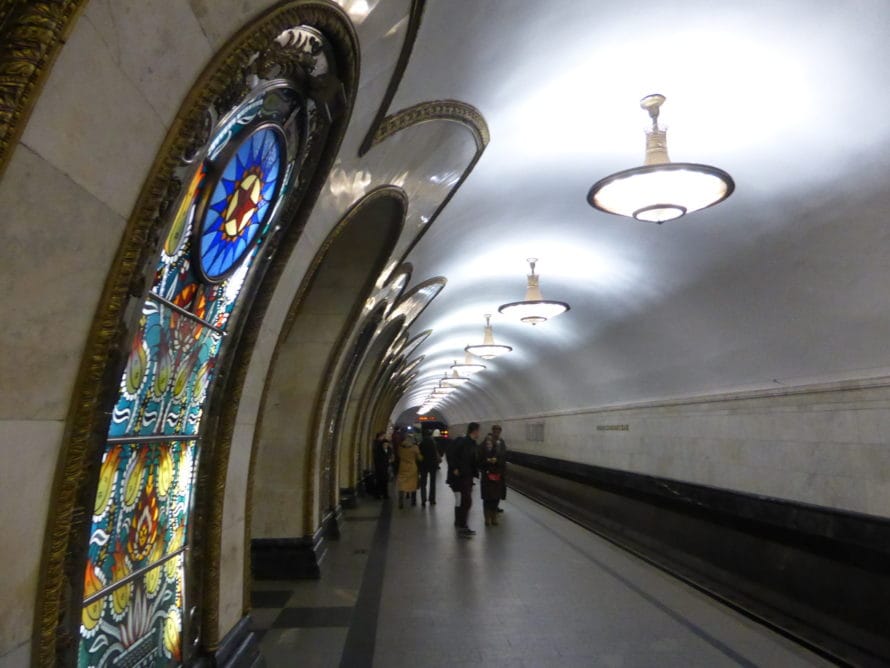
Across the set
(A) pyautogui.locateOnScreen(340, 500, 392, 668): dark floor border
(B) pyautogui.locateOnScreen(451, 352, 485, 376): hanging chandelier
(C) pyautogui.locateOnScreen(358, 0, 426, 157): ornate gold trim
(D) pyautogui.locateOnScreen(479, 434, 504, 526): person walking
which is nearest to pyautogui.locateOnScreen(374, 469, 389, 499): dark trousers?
(D) pyautogui.locateOnScreen(479, 434, 504, 526): person walking

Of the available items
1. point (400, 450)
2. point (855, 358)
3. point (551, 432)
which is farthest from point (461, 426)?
point (855, 358)

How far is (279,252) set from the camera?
3520 mm

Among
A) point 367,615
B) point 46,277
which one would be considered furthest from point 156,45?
point 367,615

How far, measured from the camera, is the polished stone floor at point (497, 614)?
4.34m

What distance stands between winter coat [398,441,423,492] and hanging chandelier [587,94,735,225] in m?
7.11

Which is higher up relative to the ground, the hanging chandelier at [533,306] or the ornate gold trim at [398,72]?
the hanging chandelier at [533,306]

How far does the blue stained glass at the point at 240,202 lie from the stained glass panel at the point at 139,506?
0.83 m

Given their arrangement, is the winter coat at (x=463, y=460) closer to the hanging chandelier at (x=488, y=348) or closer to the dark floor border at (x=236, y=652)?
the hanging chandelier at (x=488, y=348)

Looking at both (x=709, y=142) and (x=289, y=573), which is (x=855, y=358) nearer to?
(x=709, y=142)

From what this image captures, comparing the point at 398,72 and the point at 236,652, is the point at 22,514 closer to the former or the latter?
the point at 236,652

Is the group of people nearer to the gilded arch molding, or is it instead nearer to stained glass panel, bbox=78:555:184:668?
the gilded arch molding

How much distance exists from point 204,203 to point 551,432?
17528 millimetres

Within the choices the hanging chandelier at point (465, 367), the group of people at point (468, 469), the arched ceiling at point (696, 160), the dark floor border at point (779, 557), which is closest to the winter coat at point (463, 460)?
the group of people at point (468, 469)

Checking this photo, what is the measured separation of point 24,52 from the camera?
1265mm
